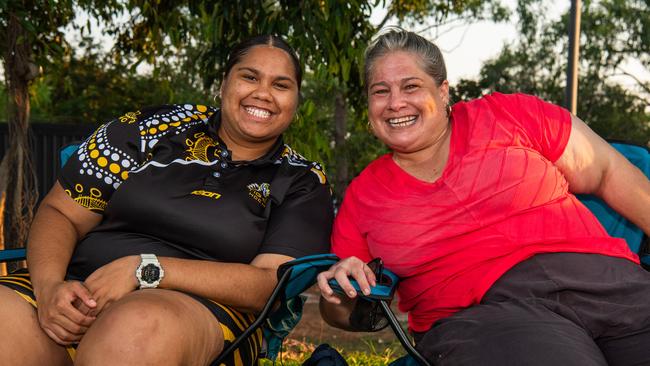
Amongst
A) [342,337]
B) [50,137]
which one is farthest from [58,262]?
[50,137]

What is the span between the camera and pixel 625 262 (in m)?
2.52

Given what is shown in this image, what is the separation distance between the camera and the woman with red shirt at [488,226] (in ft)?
7.60

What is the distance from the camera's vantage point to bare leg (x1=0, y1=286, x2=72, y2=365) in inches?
91.6

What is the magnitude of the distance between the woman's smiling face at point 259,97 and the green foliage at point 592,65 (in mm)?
20009

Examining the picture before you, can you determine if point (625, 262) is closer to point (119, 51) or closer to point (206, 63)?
point (206, 63)

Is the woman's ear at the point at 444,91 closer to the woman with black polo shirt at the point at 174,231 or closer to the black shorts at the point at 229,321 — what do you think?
the woman with black polo shirt at the point at 174,231

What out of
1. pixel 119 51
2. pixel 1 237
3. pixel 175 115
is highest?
pixel 175 115

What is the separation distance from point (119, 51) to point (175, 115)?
15.8ft

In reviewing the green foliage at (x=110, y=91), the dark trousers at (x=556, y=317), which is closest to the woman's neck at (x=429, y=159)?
the dark trousers at (x=556, y=317)

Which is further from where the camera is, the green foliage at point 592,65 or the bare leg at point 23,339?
the green foliage at point 592,65

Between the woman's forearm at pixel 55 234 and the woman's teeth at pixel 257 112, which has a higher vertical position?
the woman's teeth at pixel 257 112

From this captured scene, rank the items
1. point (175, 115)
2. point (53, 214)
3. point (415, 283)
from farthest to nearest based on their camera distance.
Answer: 1. point (175, 115)
2. point (53, 214)
3. point (415, 283)

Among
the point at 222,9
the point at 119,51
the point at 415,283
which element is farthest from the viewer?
the point at 119,51

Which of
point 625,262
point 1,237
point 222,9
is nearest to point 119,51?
point 1,237
